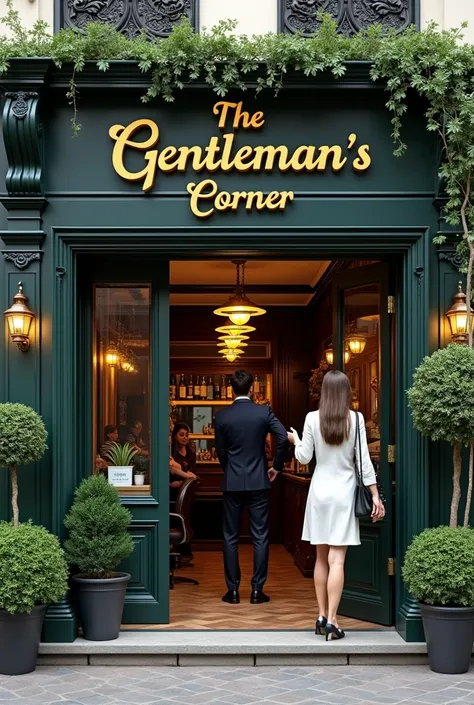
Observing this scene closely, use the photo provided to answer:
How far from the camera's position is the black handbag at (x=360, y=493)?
297 inches

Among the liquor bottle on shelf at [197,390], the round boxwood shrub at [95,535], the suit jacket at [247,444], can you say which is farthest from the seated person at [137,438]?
the liquor bottle on shelf at [197,390]

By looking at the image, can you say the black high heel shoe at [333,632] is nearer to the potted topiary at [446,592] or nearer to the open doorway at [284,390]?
the open doorway at [284,390]

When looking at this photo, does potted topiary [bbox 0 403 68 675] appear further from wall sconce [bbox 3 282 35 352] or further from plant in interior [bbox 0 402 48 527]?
wall sconce [bbox 3 282 35 352]

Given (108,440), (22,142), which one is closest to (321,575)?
(108,440)

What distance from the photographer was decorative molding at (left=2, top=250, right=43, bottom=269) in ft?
25.3

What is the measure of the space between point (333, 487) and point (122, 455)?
5.66 feet

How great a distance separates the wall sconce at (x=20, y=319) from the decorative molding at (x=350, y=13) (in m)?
2.89

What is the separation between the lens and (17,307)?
24.7ft

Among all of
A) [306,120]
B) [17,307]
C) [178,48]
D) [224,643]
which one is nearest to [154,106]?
[178,48]

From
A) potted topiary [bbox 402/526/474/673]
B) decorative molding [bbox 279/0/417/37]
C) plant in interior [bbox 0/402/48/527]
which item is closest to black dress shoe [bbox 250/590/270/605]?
potted topiary [bbox 402/526/474/673]

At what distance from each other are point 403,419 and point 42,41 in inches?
152

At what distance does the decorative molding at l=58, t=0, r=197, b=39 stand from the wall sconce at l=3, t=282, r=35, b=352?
2.17 meters

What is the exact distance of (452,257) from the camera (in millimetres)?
7730

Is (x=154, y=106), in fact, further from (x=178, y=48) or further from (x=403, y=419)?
(x=403, y=419)
